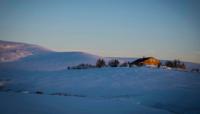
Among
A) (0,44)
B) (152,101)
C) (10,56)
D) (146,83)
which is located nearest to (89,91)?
(146,83)

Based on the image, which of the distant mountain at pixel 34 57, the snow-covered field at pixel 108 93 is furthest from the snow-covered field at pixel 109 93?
the distant mountain at pixel 34 57

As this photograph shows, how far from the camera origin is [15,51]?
82.6 metres

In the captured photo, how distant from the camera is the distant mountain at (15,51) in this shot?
2850 inches

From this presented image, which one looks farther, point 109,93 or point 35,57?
point 35,57

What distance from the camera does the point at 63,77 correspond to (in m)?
27.7

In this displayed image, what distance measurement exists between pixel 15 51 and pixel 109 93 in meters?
69.4

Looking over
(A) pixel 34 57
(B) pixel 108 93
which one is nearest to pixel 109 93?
(B) pixel 108 93

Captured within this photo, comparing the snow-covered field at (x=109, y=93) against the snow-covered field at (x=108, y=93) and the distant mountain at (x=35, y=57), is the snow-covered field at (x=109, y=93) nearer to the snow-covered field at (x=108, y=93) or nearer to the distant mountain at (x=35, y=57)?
the snow-covered field at (x=108, y=93)

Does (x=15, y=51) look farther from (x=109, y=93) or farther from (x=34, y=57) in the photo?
(x=109, y=93)

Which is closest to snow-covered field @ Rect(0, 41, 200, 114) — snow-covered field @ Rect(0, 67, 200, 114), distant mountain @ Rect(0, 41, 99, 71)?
snow-covered field @ Rect(0, 67, 200, 114)

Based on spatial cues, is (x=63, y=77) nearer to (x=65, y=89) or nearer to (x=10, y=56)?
(x=65, y=89)

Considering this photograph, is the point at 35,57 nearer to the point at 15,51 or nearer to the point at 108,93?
the point at 15,51

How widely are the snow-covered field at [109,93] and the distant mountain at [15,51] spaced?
48052mm

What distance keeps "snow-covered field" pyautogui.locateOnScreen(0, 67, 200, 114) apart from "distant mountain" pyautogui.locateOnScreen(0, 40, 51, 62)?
4805 centimetres
